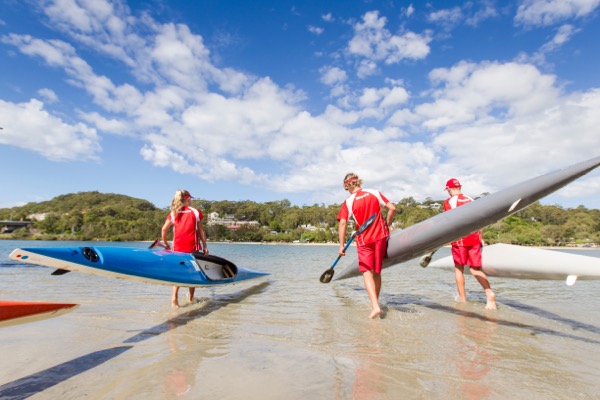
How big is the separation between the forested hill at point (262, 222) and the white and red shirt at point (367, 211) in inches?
2401

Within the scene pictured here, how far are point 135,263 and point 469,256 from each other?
501cm

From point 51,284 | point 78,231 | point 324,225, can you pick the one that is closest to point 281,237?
point 324,225

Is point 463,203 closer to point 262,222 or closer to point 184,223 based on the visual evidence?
point 184,223

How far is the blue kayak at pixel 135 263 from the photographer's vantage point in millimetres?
3486

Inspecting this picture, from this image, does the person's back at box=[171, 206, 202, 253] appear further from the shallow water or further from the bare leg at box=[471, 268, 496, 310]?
the bare leg at box=[471, 268, 496, 310]

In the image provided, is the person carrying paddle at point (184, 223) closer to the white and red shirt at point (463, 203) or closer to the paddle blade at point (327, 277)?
the paddle blade at point (327, 277)

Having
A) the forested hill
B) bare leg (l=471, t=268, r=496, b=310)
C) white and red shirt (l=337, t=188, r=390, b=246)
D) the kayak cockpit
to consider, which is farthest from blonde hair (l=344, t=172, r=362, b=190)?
the forested hill

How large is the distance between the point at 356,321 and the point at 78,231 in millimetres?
123271

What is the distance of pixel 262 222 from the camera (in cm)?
14238

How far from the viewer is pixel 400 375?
242cm

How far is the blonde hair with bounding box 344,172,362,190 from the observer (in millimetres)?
4820

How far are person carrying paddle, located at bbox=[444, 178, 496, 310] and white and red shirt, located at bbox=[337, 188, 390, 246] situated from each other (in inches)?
61.6

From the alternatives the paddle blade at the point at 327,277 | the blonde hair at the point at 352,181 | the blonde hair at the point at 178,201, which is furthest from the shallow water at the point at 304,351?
the blonde hair at the point at 352,181

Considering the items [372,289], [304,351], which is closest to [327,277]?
[372,289]
